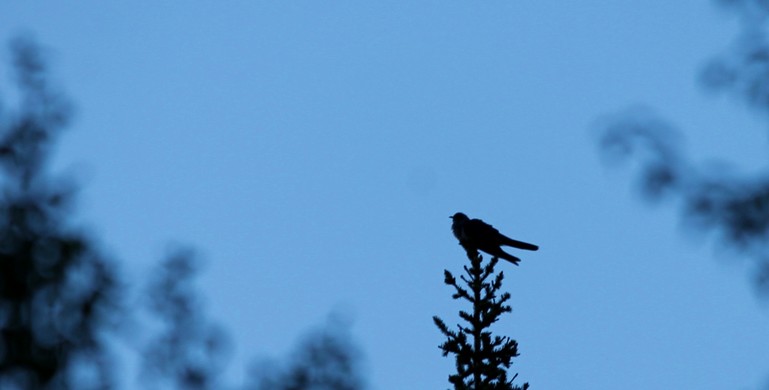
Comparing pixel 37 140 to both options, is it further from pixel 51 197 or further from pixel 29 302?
pixel 29 302

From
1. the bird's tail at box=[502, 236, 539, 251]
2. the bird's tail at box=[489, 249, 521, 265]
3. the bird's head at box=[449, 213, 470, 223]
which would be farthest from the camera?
the bird's head at box=[449, 213, 470, 223]

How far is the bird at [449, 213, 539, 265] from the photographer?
45.3ft

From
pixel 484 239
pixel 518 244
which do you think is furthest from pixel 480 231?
pixel 518 244

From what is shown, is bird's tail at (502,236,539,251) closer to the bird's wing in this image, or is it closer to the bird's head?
the bird's wing

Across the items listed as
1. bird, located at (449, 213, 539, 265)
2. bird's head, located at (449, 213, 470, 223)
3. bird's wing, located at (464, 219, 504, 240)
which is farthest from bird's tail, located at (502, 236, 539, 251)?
bird's head, located at (449, 213, 470, 223)

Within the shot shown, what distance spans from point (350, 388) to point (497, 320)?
5582 millimetres

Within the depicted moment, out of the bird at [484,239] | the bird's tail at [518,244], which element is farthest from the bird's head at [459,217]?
the bird's tail at [518,244]

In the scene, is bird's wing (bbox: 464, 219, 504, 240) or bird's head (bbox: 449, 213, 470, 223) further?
bird's head (bbox: 449, 213, 470, 223)

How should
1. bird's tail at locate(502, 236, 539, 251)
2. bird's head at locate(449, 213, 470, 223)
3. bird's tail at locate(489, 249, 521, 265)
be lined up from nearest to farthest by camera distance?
bird's tail at locate(489, 249, 521, 265) → bird's tail at locate(502, 236, 539, 251) → bird's head at locate(449, 213, 470, 223)

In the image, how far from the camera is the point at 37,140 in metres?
6.51

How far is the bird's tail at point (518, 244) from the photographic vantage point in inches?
567

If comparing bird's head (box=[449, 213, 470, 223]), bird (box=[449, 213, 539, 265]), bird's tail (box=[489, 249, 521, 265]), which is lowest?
bird's tail (box=[489, 249, 521, 265])

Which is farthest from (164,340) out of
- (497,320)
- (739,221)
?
(497,320)

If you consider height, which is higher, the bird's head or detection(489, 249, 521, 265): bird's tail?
the bird's head
